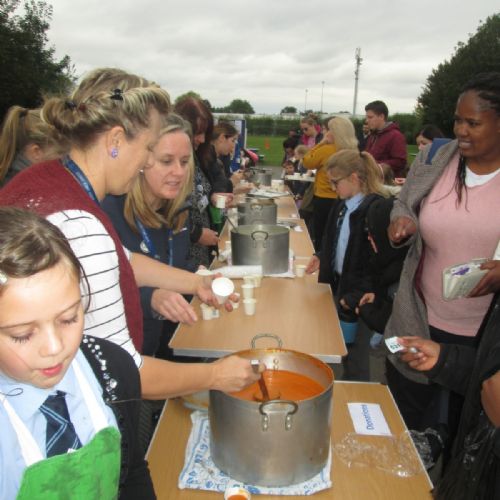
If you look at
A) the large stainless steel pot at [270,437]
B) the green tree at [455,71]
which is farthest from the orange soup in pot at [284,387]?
the green tree at [455,71]

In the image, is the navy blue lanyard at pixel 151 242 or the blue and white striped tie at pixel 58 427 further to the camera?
the navy blue lanyard at pixel 151 242

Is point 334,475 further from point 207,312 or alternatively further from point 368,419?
point 207,312

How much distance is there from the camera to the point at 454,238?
5.88ft

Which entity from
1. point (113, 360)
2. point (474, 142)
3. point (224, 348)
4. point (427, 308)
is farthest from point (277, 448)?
point (474, 142)

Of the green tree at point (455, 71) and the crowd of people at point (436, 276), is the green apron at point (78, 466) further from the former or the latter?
the green tree at point (455, 71)

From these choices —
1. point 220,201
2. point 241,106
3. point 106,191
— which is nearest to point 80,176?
point 106,191

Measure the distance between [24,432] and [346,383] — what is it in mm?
1103

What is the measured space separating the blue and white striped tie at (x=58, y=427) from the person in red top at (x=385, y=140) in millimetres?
4900

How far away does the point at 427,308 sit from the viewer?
6.35 feet

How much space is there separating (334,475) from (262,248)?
52.5 inches

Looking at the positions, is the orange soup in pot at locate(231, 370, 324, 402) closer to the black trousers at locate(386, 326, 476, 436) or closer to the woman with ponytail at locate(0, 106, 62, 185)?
the black trousers at locate(386, 326, 476, 436)

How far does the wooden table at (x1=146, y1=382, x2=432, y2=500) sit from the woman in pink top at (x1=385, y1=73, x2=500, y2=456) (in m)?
0.58

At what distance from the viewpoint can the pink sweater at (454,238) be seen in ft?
5.70

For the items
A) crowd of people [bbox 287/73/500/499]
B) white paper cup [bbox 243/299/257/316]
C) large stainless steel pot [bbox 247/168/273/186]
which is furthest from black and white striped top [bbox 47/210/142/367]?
large stainless steel pot [bbox 247/168/273/186]
